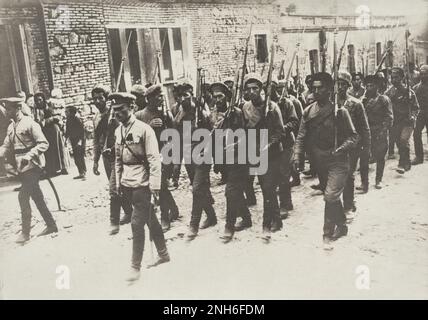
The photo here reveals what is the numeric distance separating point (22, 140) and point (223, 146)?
2.67 m

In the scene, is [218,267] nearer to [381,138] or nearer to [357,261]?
[357,261]

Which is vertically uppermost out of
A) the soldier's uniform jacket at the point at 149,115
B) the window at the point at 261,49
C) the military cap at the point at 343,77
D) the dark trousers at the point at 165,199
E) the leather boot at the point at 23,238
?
the window at the point at 261,49

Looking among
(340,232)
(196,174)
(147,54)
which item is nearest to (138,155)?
(196,174)

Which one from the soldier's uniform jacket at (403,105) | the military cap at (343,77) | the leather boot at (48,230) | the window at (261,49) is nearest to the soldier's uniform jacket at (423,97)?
the soldier's uniform jacket at (403,105)

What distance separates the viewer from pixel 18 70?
27.1 feet

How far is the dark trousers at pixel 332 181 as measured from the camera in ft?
16.9

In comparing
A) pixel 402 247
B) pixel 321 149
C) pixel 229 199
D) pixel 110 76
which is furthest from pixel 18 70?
pixel 402 247

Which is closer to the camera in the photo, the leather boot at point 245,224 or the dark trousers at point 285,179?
the leather boot at point 245,224

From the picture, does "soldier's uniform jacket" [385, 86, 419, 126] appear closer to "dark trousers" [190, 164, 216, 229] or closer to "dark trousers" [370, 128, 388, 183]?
"dark trousers" [370, 128, 388, 183]

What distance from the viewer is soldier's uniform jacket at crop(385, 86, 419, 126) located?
7.63 m

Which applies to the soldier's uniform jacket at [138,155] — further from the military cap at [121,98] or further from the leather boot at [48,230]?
the leather boot at [48,230]

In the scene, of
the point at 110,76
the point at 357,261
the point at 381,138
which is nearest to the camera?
the point at 357,261

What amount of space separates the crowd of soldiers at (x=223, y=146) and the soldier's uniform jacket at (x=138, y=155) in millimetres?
11
